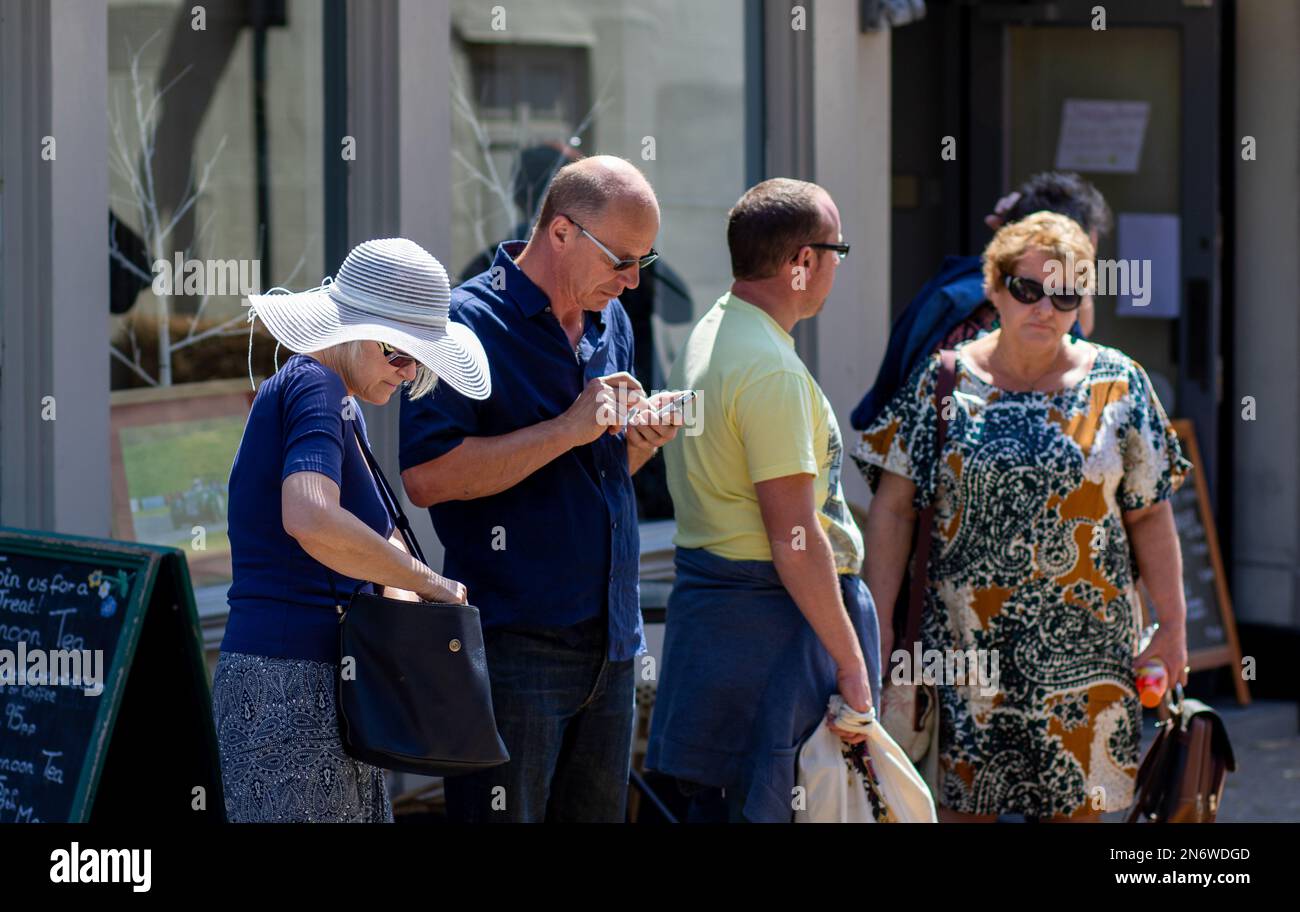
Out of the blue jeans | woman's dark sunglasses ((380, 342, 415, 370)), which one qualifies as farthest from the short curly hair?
woman's dark sunglasses ((380, 342, 415, 370))

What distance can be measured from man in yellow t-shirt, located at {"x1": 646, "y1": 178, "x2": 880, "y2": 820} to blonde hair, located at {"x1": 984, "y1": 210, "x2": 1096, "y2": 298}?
61 centimetres

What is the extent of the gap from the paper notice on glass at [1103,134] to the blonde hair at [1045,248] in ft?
9.14

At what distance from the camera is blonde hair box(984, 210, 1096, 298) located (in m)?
3.92

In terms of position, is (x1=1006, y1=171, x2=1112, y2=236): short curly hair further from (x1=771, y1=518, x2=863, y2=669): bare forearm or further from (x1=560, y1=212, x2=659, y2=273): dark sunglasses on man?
(x1=560, y1=212, x2=659, y2=273): dark sunglasses on man

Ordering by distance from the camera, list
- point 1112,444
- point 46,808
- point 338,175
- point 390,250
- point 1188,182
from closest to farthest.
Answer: point 390,250 → point 46,808 → point 1112,444 → point 338,175 → point 1188,182

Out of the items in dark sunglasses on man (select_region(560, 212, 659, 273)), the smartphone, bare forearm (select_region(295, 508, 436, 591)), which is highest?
dark sunglasses on man (select_region(560, 212, 659, 273))

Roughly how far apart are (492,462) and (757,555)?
0.67 m

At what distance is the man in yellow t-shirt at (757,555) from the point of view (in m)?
3.38

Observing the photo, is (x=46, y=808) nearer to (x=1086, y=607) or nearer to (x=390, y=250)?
(x=390, y=250)

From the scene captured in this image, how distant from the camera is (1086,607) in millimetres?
3939

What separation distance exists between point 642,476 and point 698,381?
212cm

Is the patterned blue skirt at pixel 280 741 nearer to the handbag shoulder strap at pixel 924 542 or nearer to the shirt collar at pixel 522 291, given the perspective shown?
the shirt collar at pixel 522 291

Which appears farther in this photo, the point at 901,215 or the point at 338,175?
the point at 901,215
